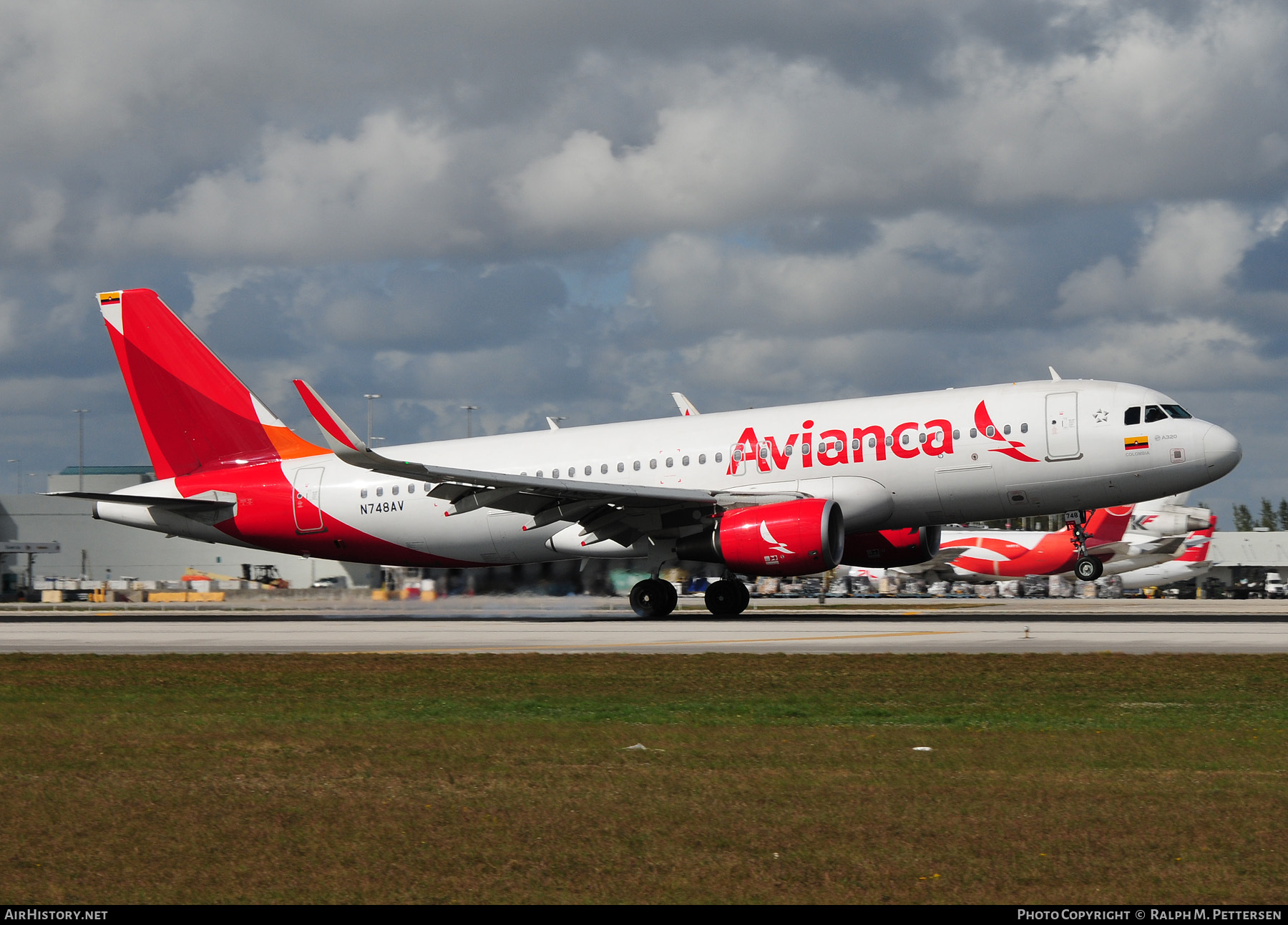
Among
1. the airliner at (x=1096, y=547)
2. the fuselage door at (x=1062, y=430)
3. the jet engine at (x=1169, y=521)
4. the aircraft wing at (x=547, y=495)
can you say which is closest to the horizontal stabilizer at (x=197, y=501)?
the aircraft wing at (x=547, y=495)

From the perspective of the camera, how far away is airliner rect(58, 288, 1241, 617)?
95.7ft

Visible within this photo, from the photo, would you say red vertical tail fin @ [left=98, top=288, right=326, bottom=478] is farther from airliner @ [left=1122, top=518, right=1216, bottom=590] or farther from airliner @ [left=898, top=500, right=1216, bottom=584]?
airliner @ [left=1122, top=518, right=1216, bottom=590]

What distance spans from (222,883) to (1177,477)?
2685 cm

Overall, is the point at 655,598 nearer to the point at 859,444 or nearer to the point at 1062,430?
the point at 859,444

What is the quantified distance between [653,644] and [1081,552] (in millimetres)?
12491

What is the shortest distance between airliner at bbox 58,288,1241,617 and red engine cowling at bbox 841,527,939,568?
2.1 inches

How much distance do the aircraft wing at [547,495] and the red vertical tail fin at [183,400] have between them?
22.8ft

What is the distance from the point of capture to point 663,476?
3256cm

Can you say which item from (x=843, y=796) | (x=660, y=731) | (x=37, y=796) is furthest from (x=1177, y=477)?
(x=37, y=796)

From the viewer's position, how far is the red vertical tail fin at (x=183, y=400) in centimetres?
3641

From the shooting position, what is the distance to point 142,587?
82625 millimetres

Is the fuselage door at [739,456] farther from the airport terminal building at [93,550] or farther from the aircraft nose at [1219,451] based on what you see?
the airport terminal building at [93,550]

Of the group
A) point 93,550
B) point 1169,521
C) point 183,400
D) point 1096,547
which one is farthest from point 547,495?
point 93,550

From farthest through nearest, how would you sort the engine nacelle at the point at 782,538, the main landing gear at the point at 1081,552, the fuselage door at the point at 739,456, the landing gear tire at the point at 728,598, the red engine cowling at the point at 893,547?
the landing gear tire at the point at 728,598
the red engine cowling at the point at 893,547
the fuselage door at the point at 739,456
the main landing gear at the point at 1081,552
the engine nacelle at the point at 782,538
